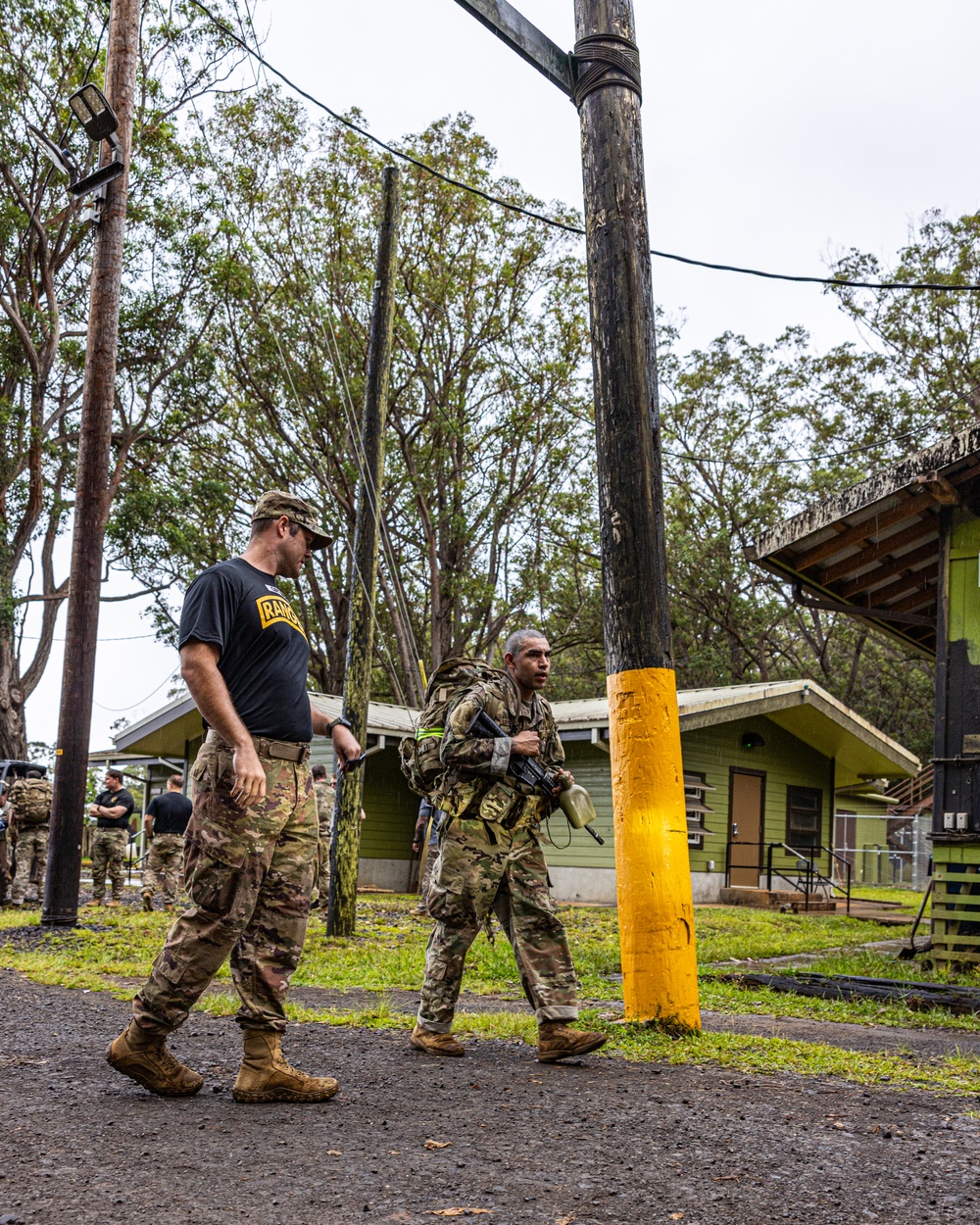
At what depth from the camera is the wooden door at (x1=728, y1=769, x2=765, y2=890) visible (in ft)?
75.6

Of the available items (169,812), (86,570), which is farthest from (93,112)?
(169,812)

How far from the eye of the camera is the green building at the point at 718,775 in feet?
68.3

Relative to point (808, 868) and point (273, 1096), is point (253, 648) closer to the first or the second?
point (273, 1096)

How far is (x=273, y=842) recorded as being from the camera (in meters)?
4.29

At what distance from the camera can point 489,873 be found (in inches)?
215

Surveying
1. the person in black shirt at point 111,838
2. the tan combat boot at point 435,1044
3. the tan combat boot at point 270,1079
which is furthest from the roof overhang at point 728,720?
the tan combat boot at point 270,1079

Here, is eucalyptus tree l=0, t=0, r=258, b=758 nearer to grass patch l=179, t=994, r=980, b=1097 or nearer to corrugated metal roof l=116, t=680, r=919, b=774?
corrugated metal roof l=116, t=680, r=919, b=774

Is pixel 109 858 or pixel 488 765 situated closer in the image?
pixel 488 765

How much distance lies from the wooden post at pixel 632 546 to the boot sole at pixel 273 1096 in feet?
6.51

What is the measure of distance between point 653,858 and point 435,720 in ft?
4.19

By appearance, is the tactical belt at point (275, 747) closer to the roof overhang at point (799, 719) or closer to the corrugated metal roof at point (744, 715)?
the roof overhang at point (799, 719)

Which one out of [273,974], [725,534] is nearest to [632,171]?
[273,974]

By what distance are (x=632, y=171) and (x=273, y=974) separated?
4.58 meters

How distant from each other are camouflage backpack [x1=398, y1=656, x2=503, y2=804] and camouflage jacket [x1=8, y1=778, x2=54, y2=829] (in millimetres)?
10768
